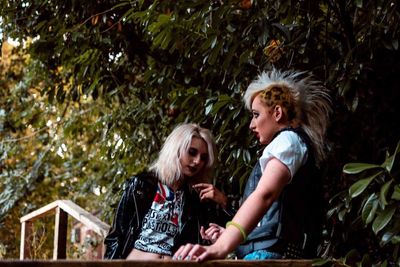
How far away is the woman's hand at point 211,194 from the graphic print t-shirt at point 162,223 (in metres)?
0.20

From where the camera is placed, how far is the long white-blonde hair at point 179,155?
2947mm

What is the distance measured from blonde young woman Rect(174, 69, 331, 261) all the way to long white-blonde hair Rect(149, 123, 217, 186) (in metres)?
0.52

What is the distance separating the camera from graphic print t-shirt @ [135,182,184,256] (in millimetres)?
2908

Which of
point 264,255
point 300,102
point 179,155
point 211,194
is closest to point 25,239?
point 179,155

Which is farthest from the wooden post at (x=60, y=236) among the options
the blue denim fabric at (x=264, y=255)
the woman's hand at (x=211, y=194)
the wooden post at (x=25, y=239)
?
the blue denim fabric at (x=264, y=255)

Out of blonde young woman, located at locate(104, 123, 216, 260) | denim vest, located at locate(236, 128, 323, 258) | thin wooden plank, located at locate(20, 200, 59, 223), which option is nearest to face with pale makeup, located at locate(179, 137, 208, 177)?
blonde young woman, located at locate(104, 123, 216, 260)

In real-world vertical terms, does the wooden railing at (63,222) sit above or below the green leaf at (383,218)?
below

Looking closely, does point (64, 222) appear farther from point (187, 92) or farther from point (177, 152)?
point (177, 152)

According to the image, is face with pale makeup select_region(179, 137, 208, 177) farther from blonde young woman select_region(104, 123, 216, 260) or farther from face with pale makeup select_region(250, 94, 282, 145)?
face with pale makeup select_region(250, 94, 282, 145)

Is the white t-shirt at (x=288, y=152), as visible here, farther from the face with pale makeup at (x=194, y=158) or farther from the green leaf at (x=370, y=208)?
the face with pale makeup at (x=194, y=158)

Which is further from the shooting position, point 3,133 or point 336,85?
point 3,133

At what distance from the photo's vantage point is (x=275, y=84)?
8.09 feet

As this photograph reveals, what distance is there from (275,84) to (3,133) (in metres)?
5.17

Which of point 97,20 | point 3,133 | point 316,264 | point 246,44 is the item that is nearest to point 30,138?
point 3,133
